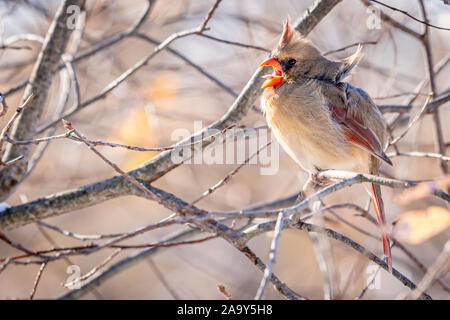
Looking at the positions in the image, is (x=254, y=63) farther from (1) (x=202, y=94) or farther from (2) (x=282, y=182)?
(2) (x=282, y=182)

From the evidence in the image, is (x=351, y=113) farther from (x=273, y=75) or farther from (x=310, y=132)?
(x=273, y=75)

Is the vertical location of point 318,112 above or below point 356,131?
above

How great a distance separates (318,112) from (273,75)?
0.34 meters

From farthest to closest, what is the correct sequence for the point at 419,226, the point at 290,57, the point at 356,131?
the point at 290,57, the point at 356,131, the point at 419,226

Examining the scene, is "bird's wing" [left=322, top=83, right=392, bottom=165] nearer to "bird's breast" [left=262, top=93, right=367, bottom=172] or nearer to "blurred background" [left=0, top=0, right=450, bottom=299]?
"bird's breast" [left=262, top=93, right=367, bottom=172]

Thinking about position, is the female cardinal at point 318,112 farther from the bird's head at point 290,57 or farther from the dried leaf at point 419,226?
the dried leaf at point 419,226

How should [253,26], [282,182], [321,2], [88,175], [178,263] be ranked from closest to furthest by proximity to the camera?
[321,2], [253,26], [88,175], [282,182], [178,263]

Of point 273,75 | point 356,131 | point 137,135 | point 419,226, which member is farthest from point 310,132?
point 137,135

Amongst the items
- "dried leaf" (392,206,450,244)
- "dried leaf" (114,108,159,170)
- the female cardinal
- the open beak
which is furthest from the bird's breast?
"dried leaf" (114,108,159,170)

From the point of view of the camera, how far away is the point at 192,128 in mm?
5250

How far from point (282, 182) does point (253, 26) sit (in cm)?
198

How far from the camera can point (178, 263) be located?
6.11 meters

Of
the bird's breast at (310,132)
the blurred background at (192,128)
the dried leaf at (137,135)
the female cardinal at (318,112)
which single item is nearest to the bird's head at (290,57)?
the female cardinal at (318,112)
